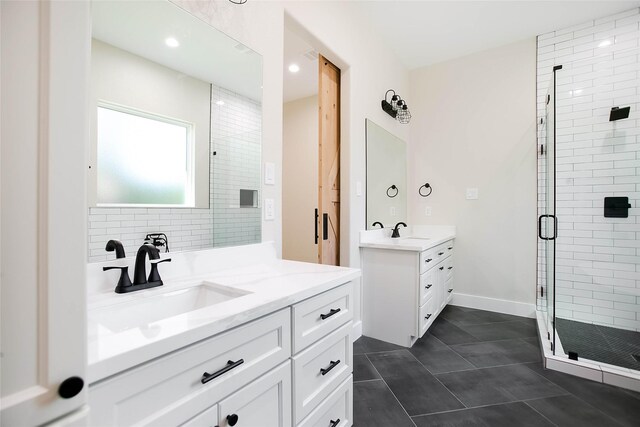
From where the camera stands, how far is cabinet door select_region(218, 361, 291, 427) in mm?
816

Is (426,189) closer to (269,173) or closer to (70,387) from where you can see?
(269,173)

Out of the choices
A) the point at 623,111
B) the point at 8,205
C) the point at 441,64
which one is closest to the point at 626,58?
the point at 623,111

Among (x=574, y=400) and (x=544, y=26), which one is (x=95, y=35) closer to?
(x=574, y=400)

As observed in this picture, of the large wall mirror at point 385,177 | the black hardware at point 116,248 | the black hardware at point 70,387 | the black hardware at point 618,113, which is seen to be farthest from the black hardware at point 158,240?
the black hardware at point 618,113

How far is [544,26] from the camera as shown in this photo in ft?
9.67

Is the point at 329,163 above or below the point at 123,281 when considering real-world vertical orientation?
above

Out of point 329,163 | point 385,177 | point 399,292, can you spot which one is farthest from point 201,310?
point 385,177

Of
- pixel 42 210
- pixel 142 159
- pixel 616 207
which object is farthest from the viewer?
pixel 616 207

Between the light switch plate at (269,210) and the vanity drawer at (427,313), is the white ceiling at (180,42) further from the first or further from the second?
the vanity drawer at (427,313)

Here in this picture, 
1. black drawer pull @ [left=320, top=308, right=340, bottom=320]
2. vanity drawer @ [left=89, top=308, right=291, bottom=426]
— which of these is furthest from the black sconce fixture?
vanity drawer @ [left=89, top=308, right=291, bottom=426]

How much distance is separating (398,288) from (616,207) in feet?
7.02

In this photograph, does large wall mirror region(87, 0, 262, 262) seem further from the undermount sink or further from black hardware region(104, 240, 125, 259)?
the undermount sink

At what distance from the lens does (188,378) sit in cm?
72

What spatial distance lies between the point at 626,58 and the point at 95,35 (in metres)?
4.02
